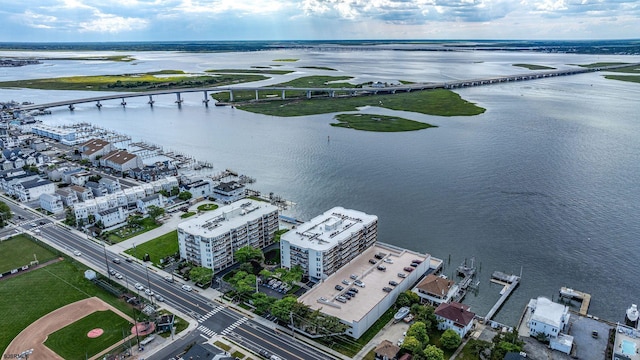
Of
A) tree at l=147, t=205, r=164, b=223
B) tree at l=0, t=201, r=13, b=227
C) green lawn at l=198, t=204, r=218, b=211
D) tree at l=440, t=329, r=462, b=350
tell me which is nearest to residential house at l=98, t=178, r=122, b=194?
tree at l=147, t=205, r=164, b=223

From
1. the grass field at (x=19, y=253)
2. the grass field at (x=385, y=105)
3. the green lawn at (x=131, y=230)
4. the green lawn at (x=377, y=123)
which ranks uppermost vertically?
the grass field at (x=385, y=105)

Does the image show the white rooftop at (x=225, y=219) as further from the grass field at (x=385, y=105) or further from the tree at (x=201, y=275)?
the grass field at (x=385, y=105)

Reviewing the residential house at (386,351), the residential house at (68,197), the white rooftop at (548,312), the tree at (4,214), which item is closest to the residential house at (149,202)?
the residential house at (68,197)

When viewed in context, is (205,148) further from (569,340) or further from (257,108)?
(569,340)

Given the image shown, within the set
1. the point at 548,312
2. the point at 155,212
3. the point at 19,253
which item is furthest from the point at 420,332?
the point at 19,253

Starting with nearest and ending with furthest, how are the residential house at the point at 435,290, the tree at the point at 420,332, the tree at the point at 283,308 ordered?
the tree at the point at 420,332
the tree at the point at 283,308
the residential house at the point at 435,290

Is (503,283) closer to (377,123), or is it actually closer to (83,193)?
(83,193)

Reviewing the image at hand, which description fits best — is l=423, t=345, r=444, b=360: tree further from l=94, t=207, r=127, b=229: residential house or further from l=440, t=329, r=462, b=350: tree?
l=94, t=207, r=127, b=229: residential house
